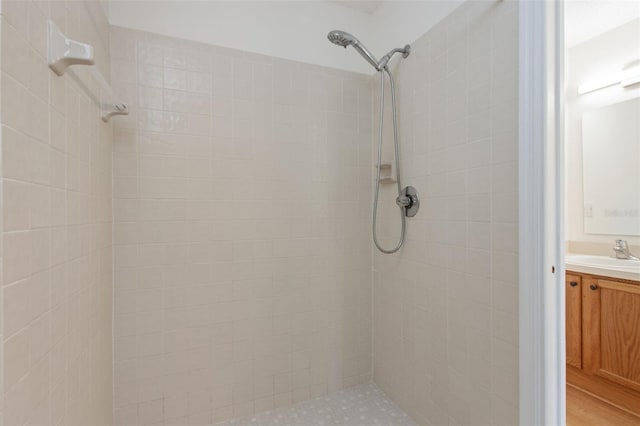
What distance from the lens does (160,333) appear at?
1482 millimetres

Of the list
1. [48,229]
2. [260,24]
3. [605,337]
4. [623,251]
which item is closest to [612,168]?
[623,251]

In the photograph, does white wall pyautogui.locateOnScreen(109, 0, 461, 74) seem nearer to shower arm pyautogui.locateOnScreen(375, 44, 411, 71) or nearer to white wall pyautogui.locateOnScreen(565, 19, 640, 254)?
shower arm pyautogui.locateOnScreen(375, 44, 411, 71)

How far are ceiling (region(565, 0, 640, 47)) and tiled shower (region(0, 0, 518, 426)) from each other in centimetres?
118

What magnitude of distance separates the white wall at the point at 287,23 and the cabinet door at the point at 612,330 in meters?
1.87

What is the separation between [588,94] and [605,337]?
1682 mm

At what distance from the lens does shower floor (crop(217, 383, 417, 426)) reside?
157cm

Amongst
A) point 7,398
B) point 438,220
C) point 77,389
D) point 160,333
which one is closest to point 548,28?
point 438,220

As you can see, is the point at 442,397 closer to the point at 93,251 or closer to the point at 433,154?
the point at 433,154

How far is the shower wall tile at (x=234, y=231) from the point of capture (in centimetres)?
144

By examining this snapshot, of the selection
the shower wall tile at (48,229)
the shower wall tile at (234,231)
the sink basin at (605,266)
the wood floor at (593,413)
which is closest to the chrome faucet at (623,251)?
the sink basin at (605,266)

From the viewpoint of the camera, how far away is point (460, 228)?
1.30 meters

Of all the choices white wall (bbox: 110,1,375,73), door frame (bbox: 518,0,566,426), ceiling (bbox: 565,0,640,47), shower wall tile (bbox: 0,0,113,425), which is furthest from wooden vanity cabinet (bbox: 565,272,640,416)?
shower wall tile (bbox: 0,0,113,425)

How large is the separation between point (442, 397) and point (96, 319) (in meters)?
1.48

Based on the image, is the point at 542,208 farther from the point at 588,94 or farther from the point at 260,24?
the point at 588,94
